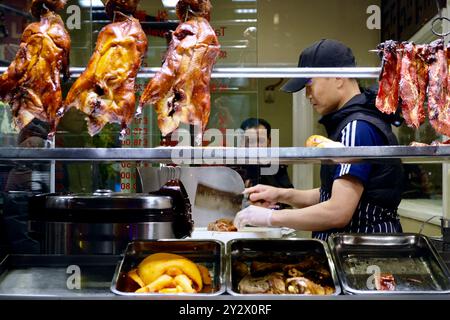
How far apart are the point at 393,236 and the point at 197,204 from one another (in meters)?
1.86

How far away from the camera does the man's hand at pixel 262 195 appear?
256 centimetres

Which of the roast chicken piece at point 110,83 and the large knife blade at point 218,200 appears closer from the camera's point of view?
the roast chicken piece at point 110,83

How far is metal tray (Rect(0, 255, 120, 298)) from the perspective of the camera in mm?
1624

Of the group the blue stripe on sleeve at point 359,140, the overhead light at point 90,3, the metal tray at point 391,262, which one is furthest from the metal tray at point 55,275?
the overhead light at point 90,3

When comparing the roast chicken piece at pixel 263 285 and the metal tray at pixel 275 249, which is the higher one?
the metal tray at pixel 275 249

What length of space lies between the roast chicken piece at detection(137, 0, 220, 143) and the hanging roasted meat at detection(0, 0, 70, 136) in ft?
1.15

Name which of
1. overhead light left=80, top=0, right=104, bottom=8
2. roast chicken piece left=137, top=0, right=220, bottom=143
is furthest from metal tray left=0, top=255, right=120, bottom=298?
overhead light left=80, top=0, right=104, bottom=8

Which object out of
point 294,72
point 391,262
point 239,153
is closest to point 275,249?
point 391,262

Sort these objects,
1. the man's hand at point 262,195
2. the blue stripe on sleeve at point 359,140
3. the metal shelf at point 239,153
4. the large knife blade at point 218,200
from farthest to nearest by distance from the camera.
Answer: the large knife blade at point 218,200 < the man's hand at point 262,195 < the blue stripe on sleeve at point 359,140 < the metal shelf at point 239,153

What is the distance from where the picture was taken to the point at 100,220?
199cm

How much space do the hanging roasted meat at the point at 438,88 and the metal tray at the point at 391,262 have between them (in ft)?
1.48

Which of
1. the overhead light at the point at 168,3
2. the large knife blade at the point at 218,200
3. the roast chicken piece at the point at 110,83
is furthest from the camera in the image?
the overhead light at the point at 168,3

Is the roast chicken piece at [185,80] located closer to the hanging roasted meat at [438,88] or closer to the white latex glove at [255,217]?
the white latex glove at [255,217]

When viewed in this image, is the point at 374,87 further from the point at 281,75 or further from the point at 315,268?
the point at 315,268
